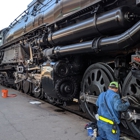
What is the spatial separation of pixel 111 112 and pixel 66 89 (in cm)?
248

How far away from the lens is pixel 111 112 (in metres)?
3.36

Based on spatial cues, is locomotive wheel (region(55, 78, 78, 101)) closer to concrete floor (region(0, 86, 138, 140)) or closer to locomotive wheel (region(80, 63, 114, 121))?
concrete floor (region(0, 86, 138, 140))

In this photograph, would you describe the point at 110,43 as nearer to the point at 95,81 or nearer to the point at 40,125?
the point at 95,81

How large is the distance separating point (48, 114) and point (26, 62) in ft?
10.7

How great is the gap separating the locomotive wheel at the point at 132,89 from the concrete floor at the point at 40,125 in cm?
92

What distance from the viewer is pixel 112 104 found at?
132 inches

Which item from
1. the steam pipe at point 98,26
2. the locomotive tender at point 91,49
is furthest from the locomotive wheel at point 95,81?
the steam pipe at point 98,26

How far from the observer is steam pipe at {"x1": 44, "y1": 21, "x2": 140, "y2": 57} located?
3.43m

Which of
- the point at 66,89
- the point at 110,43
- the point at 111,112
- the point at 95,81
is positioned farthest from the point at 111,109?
the point at 66,89

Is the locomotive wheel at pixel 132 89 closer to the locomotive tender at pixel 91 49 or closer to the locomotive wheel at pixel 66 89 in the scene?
the locomotive tender at pixel 91 49

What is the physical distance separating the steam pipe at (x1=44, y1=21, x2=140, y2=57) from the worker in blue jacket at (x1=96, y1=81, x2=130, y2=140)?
740mm

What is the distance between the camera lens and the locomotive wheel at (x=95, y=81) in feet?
14.2

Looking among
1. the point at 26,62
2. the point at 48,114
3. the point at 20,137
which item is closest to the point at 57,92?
the point at 48,114

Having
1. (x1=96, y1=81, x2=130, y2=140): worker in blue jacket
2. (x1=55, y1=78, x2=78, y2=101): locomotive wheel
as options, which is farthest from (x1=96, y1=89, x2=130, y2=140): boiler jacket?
(x1=55, y1=78, x2=78, y2=101): locomotive wheel
